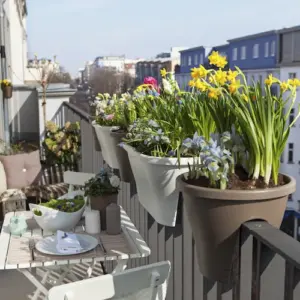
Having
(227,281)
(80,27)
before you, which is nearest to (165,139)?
(227,281)

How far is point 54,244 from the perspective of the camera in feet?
7.34

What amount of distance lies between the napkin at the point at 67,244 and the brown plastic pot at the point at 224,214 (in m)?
1.01

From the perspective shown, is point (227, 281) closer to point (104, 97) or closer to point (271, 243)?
point (271, 243)

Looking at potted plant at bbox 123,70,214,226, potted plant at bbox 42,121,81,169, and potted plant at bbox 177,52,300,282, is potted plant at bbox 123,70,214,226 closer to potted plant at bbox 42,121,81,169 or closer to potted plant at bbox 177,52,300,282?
potted plant at bbox 177,52,300,282

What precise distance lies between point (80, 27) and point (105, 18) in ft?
21.0

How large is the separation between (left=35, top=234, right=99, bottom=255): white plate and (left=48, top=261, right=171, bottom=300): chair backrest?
1.81 feet

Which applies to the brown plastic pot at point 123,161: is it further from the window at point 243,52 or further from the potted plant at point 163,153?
the window at point 243,52

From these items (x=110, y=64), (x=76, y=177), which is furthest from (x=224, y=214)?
(x=110, y=64)

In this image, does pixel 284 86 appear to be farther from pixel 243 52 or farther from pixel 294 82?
pixel 243 52

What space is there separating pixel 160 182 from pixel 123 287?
355 millimetres

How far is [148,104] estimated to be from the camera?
7.12 feet

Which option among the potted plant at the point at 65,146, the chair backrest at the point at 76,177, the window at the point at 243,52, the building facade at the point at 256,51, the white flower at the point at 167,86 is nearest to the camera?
the white flower at the point at 167,86

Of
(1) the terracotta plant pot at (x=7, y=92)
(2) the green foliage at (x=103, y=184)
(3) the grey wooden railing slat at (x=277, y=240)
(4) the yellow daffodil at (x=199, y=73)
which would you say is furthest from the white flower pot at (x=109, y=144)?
(1) the terracotta plant pot at (x=7, y=92)

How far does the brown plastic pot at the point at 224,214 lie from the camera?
1151mm
